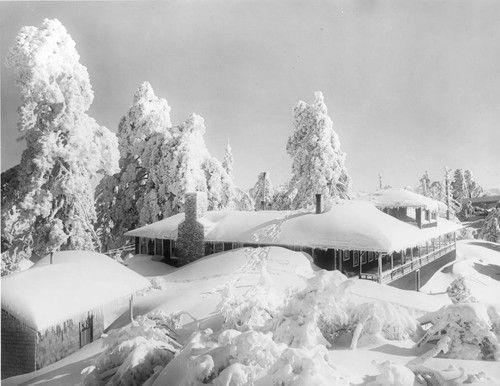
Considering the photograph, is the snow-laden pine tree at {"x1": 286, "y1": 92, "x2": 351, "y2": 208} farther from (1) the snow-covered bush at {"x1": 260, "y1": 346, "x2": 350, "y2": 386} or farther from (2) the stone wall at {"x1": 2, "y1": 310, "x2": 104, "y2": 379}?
(1) the snow-covered bush at {"x1": 260, "y1": 346, "x2": 350, "y2": 386}

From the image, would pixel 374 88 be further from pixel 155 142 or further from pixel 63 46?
pixel 155 142

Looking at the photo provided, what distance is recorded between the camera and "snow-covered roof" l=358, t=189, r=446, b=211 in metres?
19.5

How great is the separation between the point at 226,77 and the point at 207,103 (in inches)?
36.8

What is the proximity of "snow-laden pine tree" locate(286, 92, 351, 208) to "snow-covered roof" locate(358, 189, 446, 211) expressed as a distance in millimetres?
5327

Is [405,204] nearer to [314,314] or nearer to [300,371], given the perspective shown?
[314,314]

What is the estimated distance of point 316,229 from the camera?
15.7 meters

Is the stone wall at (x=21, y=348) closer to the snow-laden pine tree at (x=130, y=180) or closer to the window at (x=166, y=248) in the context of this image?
the window at (x=166, y=248)

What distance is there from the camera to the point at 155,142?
992 inches

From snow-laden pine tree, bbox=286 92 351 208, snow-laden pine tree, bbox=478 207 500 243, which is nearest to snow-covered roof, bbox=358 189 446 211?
snow-laden pine tree, bbox=286 92 351 208

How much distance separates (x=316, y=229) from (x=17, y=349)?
35.4 feet

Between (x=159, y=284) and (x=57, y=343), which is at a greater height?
(x=159, y=284)

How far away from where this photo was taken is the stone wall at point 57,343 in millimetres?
8409

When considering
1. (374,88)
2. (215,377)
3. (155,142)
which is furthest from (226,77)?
(155,142)

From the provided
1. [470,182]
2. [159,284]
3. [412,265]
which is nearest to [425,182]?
[470,182]
